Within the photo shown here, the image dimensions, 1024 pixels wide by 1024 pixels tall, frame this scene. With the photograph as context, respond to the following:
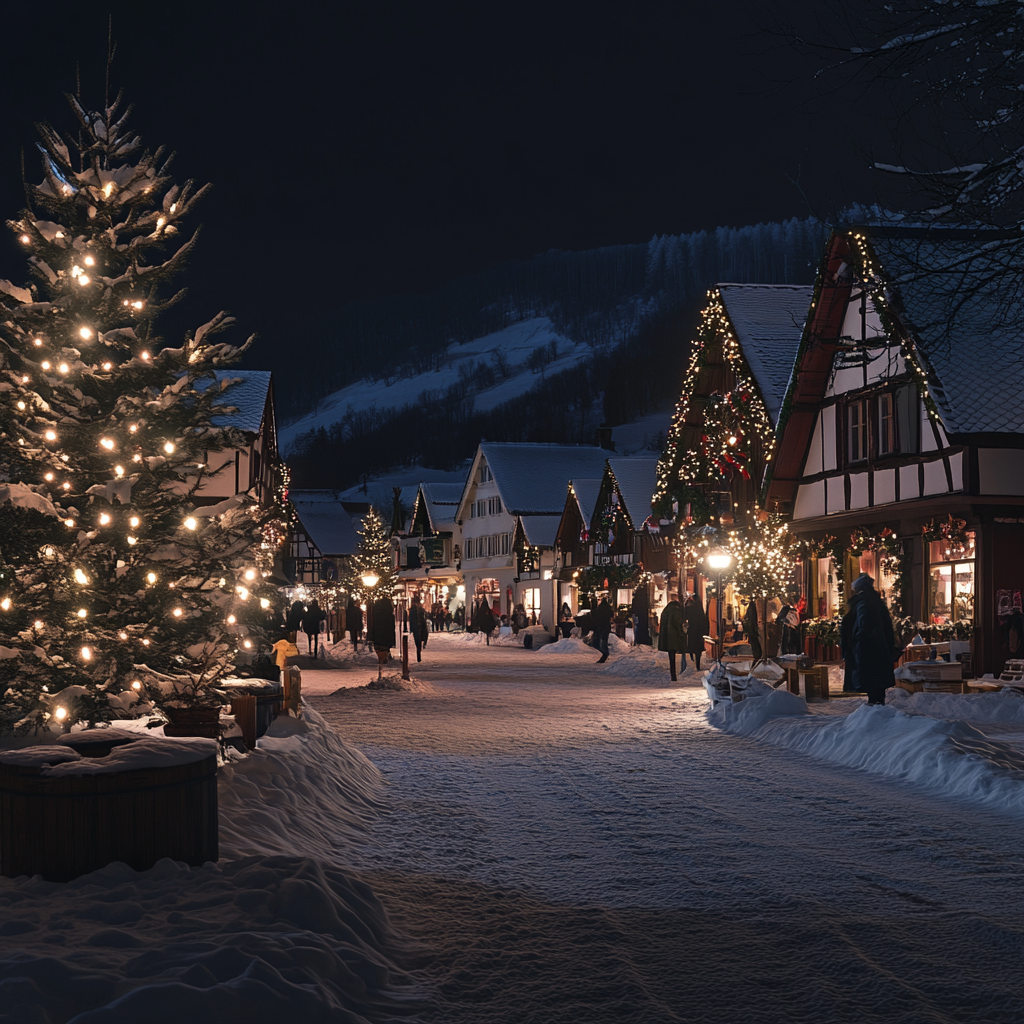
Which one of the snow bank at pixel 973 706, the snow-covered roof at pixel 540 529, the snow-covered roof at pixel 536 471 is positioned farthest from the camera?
the snow-covered roof at pixel 536 471

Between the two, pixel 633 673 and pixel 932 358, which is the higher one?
pixel 932 358

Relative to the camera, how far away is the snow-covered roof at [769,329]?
96.5ft

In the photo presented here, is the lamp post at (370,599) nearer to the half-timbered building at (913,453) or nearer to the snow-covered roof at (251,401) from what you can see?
the snow-covered roof at (251,401)

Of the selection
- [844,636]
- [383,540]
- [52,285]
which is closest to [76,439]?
[52,285]

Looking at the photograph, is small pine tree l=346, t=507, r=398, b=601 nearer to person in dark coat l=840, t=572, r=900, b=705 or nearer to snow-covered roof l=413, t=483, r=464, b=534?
snow-covered roof l=413, t=483, r=464, b=534

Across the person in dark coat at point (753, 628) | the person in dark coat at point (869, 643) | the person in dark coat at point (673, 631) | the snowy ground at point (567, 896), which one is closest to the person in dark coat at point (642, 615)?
the person in dark coat at point (753, 628)

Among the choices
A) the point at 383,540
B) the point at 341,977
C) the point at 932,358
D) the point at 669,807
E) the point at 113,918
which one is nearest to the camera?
the point at 341,977

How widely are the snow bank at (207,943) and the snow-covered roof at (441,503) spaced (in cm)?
7127

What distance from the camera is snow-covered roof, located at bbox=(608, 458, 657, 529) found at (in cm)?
4581

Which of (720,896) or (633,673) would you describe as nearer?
(720,896)

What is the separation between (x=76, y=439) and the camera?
1015cm

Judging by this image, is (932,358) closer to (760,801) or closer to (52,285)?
(760,801)

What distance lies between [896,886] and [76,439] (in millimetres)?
7636

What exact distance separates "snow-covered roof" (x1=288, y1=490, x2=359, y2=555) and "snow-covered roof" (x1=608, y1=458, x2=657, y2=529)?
4144cm
